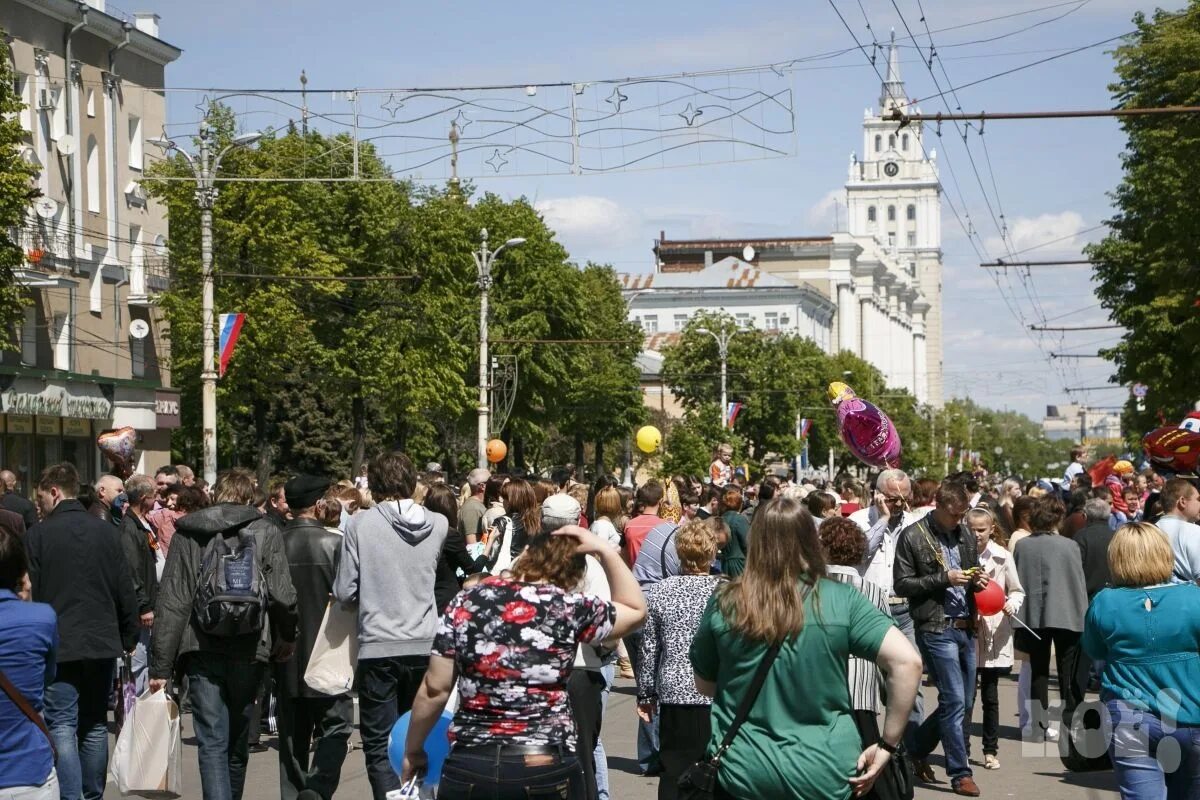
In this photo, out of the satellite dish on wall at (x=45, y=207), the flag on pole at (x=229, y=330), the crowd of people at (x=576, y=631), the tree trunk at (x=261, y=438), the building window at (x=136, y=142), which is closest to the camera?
the crowd of people at (x=576, y=631)

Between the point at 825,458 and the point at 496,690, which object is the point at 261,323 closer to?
the point at 496,690

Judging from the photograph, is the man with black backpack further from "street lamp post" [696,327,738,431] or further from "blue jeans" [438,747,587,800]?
"street lamp post" [696,327,738,431]

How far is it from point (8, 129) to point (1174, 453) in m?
16.4

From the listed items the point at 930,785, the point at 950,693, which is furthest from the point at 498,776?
the point at 930,785

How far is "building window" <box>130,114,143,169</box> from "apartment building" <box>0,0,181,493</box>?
4cm

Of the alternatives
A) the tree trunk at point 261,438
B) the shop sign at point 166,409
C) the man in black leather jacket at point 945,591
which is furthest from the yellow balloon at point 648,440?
the tree trunk at point 261,438

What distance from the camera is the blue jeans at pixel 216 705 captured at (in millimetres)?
8547

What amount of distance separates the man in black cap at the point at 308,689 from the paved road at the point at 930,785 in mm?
1164

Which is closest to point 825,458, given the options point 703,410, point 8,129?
point 703,410

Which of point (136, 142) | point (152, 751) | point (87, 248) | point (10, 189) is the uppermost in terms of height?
point (136, 142)

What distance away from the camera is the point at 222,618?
329 inches

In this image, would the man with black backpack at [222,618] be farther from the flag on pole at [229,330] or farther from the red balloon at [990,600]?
the flag on pole at [229,330]

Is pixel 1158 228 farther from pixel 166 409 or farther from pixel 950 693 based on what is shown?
pixel 950 693

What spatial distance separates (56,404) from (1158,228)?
26102mm
